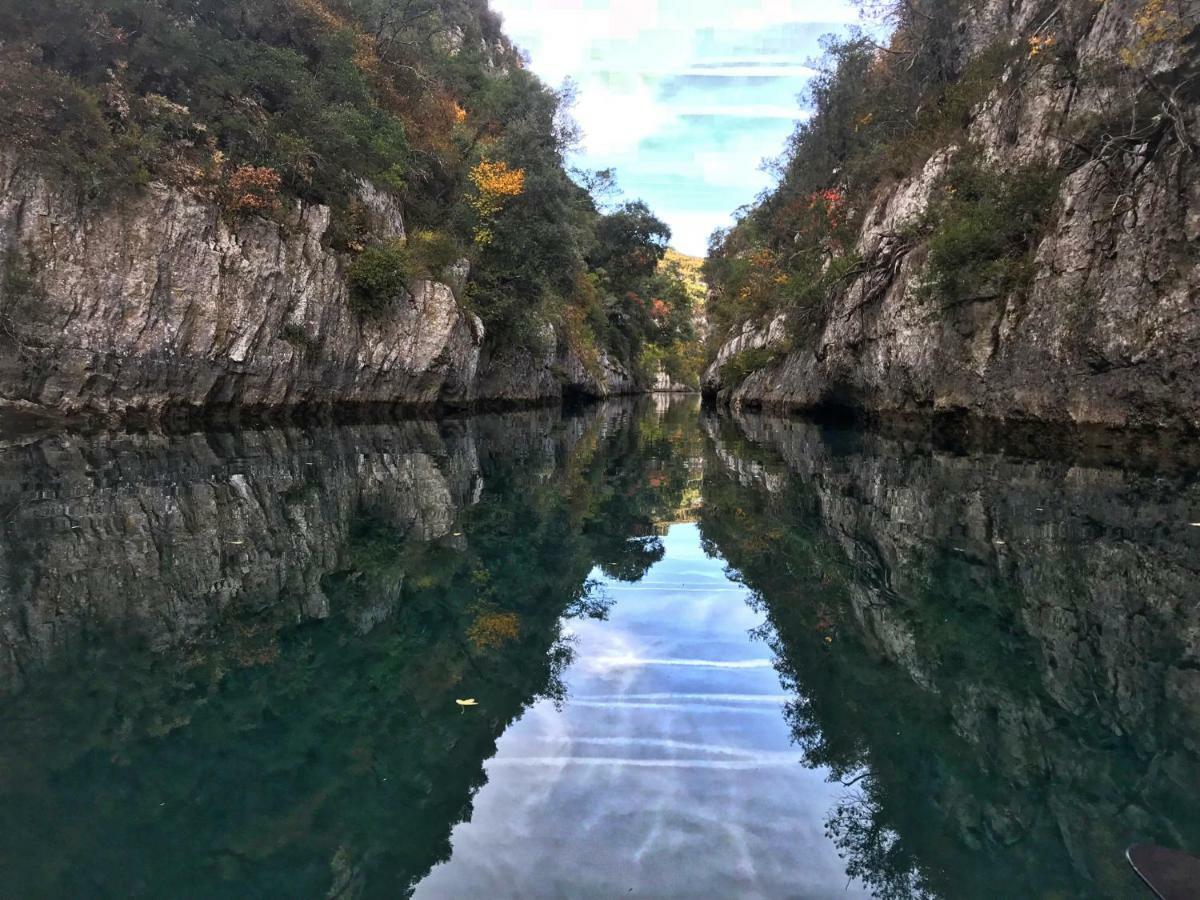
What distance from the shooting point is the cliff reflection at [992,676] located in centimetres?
253

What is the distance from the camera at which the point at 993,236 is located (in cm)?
1805

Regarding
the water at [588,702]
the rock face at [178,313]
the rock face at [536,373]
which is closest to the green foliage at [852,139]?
the rock face at [536,373]

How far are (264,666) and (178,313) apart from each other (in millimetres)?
16370

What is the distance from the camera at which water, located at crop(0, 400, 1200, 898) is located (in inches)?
95.6

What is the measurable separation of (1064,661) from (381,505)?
7136 mm

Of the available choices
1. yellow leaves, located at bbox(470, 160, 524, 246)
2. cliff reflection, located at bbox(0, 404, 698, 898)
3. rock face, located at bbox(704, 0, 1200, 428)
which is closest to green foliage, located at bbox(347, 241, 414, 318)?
yellow leaves, located at bbox(470, 160, 524, 246)

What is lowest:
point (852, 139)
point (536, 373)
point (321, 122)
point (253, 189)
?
point (536, 373)

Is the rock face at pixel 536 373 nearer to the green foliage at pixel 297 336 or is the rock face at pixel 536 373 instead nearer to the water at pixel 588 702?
the green foliage at pixel 297 336

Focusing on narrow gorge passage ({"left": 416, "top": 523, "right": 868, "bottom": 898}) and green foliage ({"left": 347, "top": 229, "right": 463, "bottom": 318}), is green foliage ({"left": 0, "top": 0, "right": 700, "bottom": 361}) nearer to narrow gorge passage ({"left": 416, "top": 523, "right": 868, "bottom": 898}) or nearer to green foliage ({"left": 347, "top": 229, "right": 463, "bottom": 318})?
green foliage ({"left": 347, "top": 229, "right": 463, "bottom": 318})

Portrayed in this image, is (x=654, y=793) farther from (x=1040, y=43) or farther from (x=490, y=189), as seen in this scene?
(x=490, y=189)

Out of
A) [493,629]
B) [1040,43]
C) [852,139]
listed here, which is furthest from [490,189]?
[493,629]

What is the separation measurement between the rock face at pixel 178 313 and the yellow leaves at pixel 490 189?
5751mm

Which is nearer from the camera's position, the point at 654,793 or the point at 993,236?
the point at 654,793

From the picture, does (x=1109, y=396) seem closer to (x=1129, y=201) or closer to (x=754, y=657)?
(x=1129, y=201)
